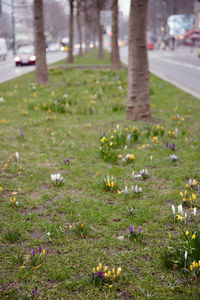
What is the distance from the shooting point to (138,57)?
26.3ft

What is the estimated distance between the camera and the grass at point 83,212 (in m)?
2.86

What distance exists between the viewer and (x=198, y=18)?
82.7m

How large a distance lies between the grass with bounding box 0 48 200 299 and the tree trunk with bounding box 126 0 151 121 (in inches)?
24.1

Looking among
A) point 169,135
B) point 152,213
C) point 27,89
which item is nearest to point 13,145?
point 169,135

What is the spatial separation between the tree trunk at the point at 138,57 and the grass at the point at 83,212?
612 mm

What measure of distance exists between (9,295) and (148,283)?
1.02 metres

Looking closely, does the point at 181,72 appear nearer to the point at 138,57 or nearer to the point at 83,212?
the point at 138,57

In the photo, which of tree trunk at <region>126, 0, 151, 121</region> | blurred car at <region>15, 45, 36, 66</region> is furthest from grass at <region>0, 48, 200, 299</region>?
blurred car at <region>15, 45, 36, 66</region>

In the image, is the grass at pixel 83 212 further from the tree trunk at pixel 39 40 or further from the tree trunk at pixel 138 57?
the tree trunk at pixel 39 40

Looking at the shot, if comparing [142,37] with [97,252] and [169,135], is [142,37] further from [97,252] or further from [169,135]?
[97,252]

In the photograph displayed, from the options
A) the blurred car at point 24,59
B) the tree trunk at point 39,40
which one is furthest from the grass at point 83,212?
the blurred car at point 24,59

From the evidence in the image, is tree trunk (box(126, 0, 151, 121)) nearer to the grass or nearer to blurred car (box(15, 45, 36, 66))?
the grass

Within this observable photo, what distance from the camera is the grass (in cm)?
286

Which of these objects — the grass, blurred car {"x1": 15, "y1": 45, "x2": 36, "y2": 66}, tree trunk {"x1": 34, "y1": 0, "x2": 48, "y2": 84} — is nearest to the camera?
the grass
